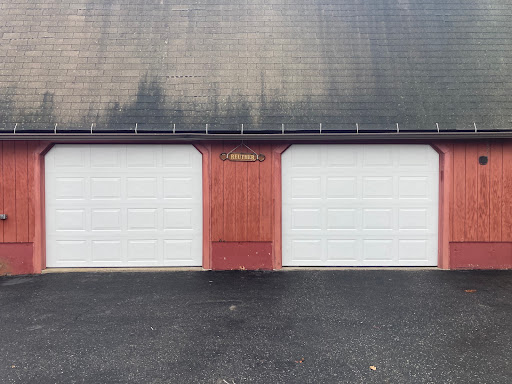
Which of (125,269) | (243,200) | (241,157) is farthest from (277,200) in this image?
(125,269)

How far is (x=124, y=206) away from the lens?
7.88 meters

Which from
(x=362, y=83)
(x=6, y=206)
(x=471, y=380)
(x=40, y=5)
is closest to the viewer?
(x=471, y=380)

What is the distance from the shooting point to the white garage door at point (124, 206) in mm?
7820

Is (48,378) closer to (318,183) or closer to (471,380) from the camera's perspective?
(471,380)

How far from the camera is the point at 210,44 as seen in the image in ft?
28.7

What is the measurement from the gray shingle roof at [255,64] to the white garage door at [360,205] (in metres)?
0.68

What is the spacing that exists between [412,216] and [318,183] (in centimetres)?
193

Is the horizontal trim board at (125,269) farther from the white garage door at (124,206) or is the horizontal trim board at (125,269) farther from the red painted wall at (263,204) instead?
the red painted wall at (263,204)

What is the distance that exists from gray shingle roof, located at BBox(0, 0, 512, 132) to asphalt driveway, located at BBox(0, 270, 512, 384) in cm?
286

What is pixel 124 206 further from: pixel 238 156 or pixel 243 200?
pixel 238 156

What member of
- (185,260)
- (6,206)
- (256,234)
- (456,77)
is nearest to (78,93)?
(6,206)

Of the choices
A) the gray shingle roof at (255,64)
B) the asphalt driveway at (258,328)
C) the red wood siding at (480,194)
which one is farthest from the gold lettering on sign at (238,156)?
the red wood siding at (480,194)

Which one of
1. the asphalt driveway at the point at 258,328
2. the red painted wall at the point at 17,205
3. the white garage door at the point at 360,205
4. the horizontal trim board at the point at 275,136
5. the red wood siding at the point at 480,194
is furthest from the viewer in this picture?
the white garage door at the point at 360,205

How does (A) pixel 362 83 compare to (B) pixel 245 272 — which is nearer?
(B) pixel 245 272
